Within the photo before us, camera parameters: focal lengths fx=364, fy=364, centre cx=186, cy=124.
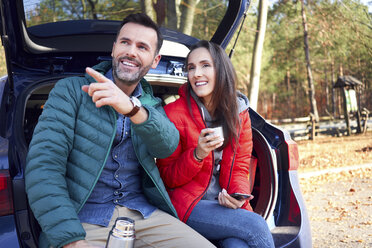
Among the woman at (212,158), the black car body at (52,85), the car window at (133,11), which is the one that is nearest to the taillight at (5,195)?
the black car body at (52,85)

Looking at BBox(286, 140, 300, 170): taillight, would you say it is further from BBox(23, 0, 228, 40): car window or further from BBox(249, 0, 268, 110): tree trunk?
BBox(249, 0, 268, 110): tree trunk

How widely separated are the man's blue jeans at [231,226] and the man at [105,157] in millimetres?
177

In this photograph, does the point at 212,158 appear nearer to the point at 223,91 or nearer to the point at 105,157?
Answer: the point at 223,91

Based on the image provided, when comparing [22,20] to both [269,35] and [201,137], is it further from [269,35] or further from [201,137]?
[269,35]

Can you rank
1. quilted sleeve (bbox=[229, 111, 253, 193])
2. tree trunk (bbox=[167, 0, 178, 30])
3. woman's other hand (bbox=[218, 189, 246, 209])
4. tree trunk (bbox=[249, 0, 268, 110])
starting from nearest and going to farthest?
1. woman's other hand (bbox=[218, 189, 246, 209])
2. quilted sleeve (bbox=[229, 111, 253, 193])
3. tree trunk (bbox=[167, 0, 178, 30])
4. tree trunk (bbox=[249, 0, 268, 110])

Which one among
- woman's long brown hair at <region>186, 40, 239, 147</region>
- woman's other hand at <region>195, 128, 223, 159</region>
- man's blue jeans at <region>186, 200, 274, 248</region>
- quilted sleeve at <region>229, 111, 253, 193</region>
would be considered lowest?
man's blue jeans at <region>186, 200, 274, 248</region>

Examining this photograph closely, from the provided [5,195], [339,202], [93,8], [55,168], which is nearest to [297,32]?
[339,202]

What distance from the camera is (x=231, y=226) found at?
6.63 ft

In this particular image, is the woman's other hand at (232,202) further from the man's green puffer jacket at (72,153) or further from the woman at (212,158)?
the man's green puffer jacket at (72,153)

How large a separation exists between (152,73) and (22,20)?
0.94 meters

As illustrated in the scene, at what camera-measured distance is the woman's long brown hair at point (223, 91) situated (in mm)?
2469

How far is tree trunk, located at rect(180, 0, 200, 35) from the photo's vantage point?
4246 millimetres

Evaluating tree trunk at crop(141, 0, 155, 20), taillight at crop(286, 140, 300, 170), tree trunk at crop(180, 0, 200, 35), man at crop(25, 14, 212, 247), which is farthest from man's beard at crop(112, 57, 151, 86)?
tree trunk at crop(180, 0, 200, 35)

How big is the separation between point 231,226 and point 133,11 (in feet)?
7.60
